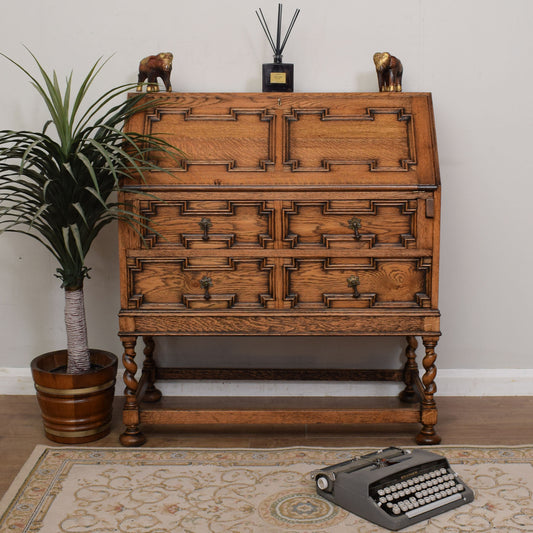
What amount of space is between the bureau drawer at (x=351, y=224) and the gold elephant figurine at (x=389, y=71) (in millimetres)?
605

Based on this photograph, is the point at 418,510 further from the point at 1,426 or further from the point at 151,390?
the point at 1,426

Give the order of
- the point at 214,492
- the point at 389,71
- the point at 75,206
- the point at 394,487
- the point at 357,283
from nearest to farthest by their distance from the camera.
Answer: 1. the point at 394,487
2. the point at 214,492
3. the point at 75,206
4. the point at 357,283
5. the point at 389,71

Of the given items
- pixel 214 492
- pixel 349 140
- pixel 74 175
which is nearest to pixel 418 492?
pixel 214 492

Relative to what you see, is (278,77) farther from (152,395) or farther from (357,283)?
(152,395)

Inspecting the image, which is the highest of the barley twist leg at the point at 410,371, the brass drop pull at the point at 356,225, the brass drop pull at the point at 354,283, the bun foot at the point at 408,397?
the brass drop pull at the point at 356,225

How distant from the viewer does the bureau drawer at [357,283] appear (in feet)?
9.51

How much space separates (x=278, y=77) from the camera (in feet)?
10.3

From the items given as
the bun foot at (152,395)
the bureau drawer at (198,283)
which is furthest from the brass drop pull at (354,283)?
the bun foot at (152,395)

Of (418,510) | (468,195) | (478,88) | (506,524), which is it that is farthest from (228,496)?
(478,88)

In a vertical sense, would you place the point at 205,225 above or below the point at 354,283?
above

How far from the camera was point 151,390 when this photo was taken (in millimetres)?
3566

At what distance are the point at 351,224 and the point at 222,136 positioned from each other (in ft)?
2.19

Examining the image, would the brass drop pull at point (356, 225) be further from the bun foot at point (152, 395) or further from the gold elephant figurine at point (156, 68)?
the bun foot at point (152, 395)

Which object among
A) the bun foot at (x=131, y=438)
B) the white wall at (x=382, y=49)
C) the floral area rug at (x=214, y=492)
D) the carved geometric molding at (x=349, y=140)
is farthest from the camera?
the white wall at (x=382, y=49)
